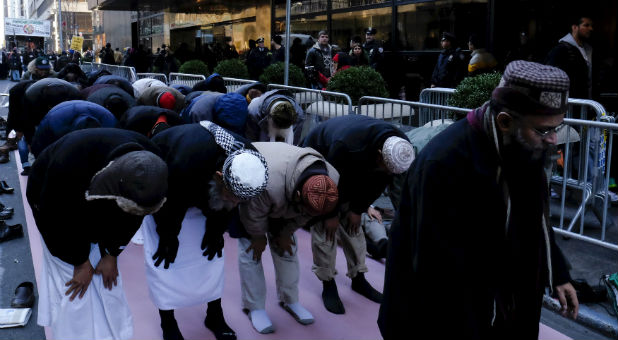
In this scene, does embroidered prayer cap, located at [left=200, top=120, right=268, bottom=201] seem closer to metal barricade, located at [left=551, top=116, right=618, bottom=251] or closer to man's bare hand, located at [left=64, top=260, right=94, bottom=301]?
man's bare hand, located at [left=64, top=260, right=94, bottom=301]

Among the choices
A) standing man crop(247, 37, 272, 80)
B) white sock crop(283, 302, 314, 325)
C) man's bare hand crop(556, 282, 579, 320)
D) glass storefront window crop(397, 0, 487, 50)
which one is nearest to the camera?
man's bare hand crop(556, 282, 579, 320)

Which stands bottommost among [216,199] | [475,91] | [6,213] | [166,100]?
[6,213]

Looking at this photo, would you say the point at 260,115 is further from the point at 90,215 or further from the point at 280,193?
the point at 90,215

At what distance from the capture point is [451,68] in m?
9.17

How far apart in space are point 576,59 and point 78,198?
5.96 meters

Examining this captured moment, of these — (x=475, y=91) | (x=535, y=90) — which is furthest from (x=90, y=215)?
(x=475, y=91)

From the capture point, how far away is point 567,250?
214 inches

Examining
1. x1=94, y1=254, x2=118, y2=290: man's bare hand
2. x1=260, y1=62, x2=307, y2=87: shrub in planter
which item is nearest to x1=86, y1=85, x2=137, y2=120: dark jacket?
x1=94, y1=254, x2=118, y2=290: man's bare hand

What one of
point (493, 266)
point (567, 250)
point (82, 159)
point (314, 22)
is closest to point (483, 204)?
point (493, 266)

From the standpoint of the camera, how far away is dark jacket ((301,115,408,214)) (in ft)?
13.3

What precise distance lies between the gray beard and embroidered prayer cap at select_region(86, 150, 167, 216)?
623 mm

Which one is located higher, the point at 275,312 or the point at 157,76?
the point at 157,76

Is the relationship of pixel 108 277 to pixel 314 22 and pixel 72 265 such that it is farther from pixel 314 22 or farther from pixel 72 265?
pixel 314 22

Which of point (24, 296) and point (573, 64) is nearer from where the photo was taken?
point (24, 296)
